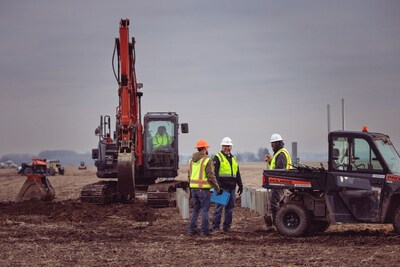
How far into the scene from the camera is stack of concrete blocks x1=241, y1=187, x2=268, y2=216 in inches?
817

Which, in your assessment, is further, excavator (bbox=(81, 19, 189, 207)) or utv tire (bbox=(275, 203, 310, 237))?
excavator (bbox=(81, 19, 189, 207))

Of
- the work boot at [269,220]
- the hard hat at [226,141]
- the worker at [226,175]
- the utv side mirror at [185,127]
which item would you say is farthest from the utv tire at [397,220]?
the utv side mirror at [185,127]

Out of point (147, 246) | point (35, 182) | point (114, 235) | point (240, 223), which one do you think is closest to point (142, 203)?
point (35, 182)

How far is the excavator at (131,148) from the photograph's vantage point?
26203 millimetres

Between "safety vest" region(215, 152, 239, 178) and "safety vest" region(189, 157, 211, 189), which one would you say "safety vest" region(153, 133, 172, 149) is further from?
"safety vest" region(189, 157, 211, 189)

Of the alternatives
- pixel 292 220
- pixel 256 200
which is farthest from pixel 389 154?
pixel 256 200

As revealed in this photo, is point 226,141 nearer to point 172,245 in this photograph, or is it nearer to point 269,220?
point 269,220

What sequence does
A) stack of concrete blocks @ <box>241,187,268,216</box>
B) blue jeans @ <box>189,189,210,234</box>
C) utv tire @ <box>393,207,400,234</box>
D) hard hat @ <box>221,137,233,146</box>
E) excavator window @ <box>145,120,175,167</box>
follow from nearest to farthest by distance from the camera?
utv tire @ <box>393,207,400,234</box>, blue jeans @ <box>189,189,210,234</box>, hard hat @ <box>221,137,233,146</box>, stack of concrete blocks @ <box>241,187,268,216</box>, excavator window @ <box>145,120,175,167</box>

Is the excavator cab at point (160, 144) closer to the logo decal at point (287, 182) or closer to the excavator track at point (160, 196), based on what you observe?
the excavator track at point (160, 196)

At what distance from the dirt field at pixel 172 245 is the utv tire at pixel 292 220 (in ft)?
0.69

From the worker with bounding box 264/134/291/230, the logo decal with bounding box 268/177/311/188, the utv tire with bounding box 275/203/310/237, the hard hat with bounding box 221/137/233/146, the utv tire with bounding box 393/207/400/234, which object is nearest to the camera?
the utv tire with bounding box 393/207/400/234

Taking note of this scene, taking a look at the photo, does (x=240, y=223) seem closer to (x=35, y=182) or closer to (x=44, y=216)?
(x=44, y=216)

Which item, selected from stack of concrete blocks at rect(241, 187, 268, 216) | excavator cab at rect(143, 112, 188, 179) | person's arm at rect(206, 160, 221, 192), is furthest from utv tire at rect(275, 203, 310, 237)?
excavator cab at rect(143, 112, 188, 179)

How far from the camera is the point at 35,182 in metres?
28.7
